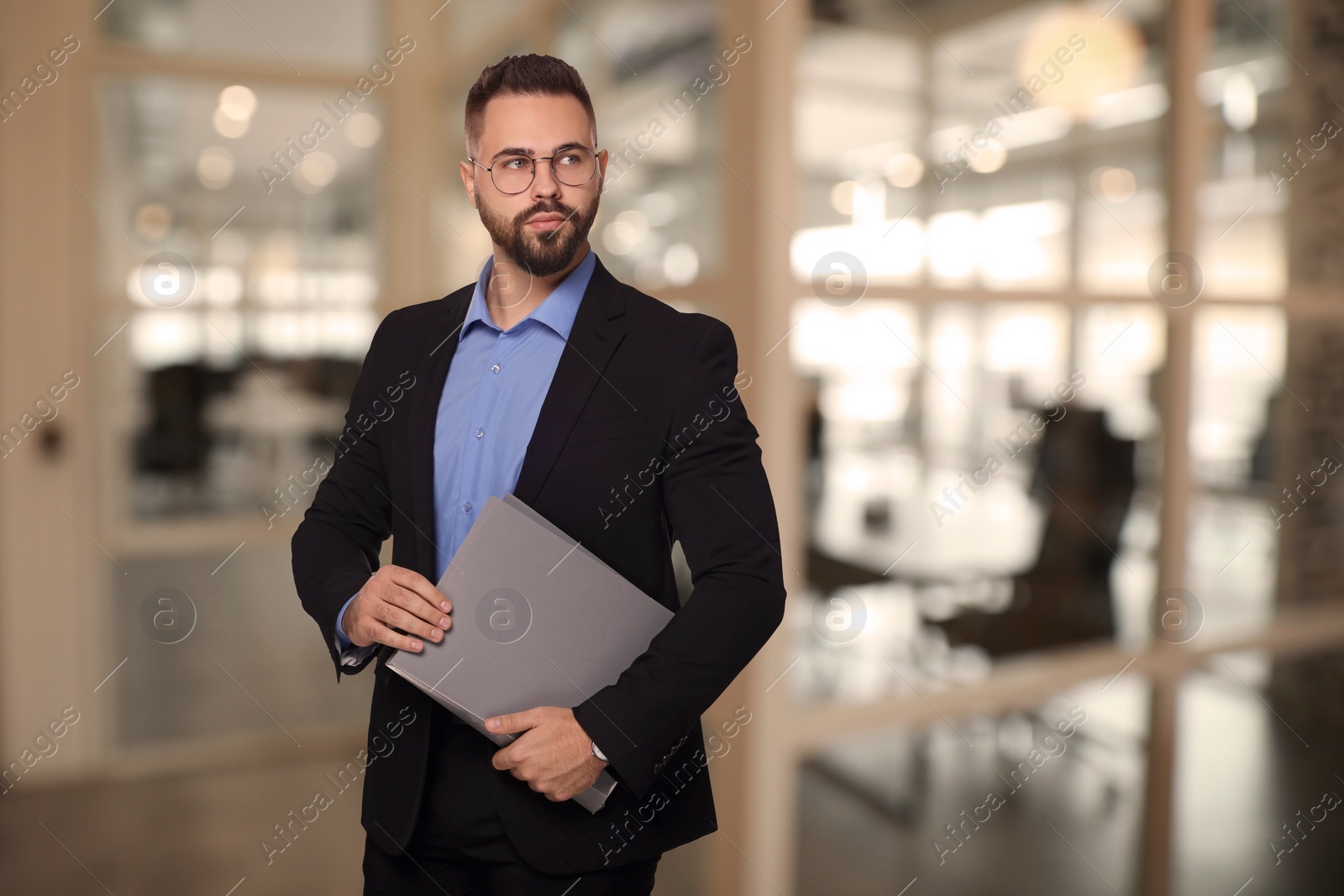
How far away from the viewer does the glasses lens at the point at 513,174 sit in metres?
0.75

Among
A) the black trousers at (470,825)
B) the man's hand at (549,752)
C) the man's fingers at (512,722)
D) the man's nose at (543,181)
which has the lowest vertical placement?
the black trousers at (470,825)

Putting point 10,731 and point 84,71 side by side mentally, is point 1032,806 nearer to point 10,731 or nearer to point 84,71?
point 10,731

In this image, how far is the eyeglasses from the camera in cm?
75

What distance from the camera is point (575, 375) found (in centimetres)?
87

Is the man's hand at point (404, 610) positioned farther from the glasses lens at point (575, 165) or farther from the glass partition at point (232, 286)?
the glass partition at point (232, 286)

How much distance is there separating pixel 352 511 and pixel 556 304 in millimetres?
263

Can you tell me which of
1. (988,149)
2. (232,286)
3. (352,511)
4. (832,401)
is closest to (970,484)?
(832,401)

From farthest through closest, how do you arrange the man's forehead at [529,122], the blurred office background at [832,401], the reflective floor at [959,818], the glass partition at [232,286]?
1. the glass partition at [232,286]
2. the reflective floor at [959,818]
3. the blurred office background at [832,401]
4. the man's forehead at [529,122]

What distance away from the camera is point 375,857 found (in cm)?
98

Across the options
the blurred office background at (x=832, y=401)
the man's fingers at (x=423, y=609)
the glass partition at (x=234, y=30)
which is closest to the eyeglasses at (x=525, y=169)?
the man's fingers at (x=423, y=609)

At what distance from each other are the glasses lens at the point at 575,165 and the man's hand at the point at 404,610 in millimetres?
334

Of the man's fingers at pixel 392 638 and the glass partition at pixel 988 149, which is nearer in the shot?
the man's fingers at pixel 392 638

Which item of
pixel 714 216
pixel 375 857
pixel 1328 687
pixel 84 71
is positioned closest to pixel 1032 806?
pixel 1328 687

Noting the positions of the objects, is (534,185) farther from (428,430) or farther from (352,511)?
(352,511)
